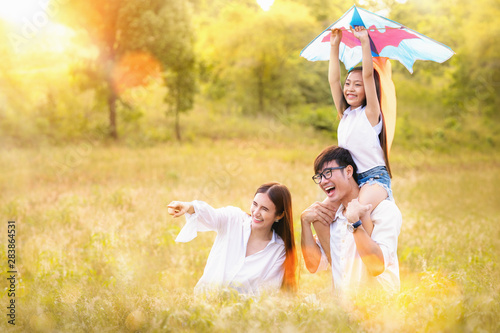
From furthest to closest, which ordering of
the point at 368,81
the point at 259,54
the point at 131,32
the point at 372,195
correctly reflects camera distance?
the point at 259,54 → the point at 131,32 → the point at 368,81 → the point at 372,195

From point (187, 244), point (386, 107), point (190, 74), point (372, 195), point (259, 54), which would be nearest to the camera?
point (372, 195)

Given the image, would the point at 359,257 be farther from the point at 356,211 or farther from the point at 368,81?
the point at 368,81

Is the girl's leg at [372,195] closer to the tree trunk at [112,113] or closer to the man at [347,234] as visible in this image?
the man at [347,234]

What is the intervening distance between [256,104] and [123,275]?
85.4ft

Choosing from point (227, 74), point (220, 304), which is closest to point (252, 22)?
point (227, 74)

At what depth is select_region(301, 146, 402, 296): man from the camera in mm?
3418

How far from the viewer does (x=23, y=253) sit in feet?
20.8

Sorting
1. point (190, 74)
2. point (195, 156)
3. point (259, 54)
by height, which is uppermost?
point (259, 54)

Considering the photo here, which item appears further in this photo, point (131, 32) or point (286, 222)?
point (131, 32)

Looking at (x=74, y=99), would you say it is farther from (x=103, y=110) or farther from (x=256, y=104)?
(x=256, y=104)

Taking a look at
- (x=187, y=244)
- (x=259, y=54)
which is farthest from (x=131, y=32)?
(x=187, y=244)

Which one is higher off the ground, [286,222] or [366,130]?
[366,130]

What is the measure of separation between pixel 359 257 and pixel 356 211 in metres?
0.72

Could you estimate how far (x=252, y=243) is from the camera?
436 cm
